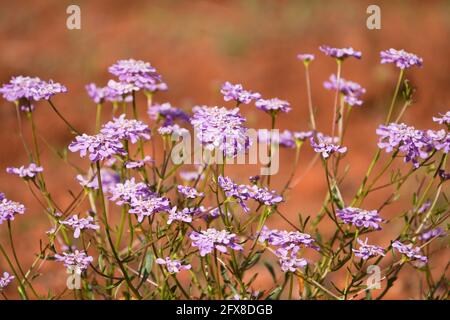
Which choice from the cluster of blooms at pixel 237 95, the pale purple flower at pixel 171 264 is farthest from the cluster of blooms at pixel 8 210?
the cluster of blooms at pixel 237 95

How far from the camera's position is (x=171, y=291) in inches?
73.5

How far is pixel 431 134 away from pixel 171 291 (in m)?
0.78

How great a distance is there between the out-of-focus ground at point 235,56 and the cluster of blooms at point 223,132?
246 cm

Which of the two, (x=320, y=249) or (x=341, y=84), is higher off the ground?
(x=341, y=84)

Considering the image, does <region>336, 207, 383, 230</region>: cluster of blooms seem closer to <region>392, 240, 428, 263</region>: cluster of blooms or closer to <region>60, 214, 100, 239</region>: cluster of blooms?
<region>392, 240, 428, 263</region>: cluster of blooms

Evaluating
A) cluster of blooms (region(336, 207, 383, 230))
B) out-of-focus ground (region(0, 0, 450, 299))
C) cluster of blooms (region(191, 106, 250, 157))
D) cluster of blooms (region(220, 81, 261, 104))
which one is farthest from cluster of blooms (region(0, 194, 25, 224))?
out-of-focus ground (region(0, 0, 450, 299))

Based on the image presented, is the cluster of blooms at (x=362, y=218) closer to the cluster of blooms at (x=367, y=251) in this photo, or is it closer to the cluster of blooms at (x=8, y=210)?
the cluster of blooms at (x=367, y=251)

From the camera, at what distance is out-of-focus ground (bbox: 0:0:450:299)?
186 inches

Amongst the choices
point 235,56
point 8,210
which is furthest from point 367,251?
point 235,56

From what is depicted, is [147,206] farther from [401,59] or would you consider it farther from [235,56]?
[235,56]

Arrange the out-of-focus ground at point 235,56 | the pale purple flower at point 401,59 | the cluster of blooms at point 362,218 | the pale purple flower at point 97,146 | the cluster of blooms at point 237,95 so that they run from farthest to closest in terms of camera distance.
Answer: the out-of-focus ground at point 235,56
the pale purple flower at point 401,59
the cluster of blooms at point 237,95
the cluster of blooms at point 362,218
the pale purple flower at point 97,146

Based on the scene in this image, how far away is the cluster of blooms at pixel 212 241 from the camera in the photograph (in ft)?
5.41
